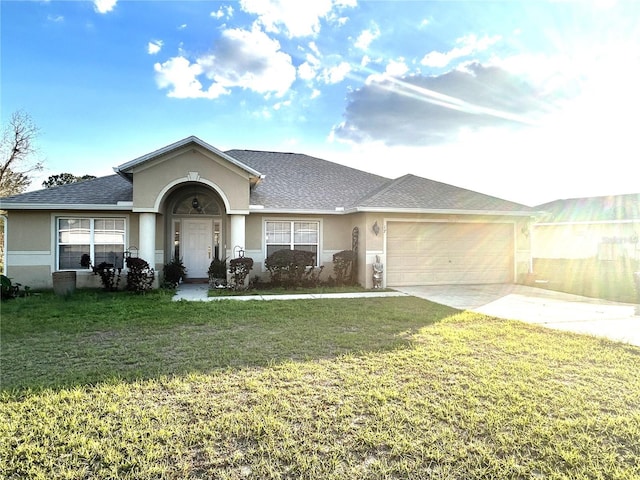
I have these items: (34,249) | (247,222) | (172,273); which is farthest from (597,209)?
(34,249)

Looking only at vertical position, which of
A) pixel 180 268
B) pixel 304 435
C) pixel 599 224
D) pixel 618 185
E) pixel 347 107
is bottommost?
pixel 304 435

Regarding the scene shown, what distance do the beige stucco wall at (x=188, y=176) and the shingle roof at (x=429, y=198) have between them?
4.54m

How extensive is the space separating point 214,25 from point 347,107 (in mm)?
7238

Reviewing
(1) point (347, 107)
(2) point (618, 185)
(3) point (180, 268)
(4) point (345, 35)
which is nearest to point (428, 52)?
(4) point (345, 35)

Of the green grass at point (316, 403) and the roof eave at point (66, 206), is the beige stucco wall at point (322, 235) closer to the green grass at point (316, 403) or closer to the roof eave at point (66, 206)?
the roof eave at point (66, 206)

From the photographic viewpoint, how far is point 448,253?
14469 millimetres

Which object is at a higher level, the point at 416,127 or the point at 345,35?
the point at 345,35

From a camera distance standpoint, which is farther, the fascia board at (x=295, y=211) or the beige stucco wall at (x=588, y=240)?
the beige stucco wall at (x=588, y=240)

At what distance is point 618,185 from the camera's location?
2722cm

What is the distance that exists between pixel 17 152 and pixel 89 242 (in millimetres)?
21396

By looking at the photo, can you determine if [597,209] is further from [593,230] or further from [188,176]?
[188,176]

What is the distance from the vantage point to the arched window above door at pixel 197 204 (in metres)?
14.5

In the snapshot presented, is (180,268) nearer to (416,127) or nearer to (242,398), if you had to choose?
(242,398)

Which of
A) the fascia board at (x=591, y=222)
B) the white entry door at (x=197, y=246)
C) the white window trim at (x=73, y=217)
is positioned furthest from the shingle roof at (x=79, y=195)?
the fascia board at (x=591, y=222)
